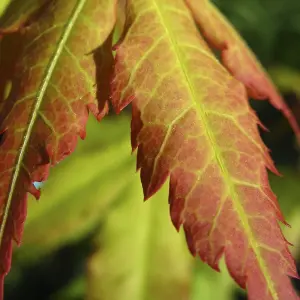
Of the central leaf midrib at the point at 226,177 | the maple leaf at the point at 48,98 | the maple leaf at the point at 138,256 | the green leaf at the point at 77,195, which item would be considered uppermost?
the maple leaf at the point at 48,98

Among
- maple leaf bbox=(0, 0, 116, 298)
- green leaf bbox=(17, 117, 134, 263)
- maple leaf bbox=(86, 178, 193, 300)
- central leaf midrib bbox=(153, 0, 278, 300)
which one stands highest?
maple leaf bbox=(0, 0, 116, 298)

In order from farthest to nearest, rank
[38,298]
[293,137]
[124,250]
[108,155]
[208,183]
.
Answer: [293,137] < [38,298] < [108,155] < [124,250] < [208,183]

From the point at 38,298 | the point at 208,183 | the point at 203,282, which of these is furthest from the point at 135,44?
the point at 38,298

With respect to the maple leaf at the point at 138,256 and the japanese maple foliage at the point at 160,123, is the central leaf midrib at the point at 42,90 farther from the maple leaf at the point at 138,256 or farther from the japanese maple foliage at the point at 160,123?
the maple leaf at the point at 138,256

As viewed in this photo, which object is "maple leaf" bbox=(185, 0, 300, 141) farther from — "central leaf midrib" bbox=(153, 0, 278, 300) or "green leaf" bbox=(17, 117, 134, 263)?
"green leaf" bbox=(17, 117, 134, 263)

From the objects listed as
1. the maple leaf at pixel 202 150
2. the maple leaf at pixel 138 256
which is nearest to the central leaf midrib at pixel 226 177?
the maple leaf at pixel 202 150

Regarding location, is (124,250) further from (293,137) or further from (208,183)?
(293,137)

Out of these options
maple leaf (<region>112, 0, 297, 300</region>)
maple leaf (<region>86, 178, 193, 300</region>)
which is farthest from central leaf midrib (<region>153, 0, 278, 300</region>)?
maple leaf (<region>86, 178, 193, 300</region>)
